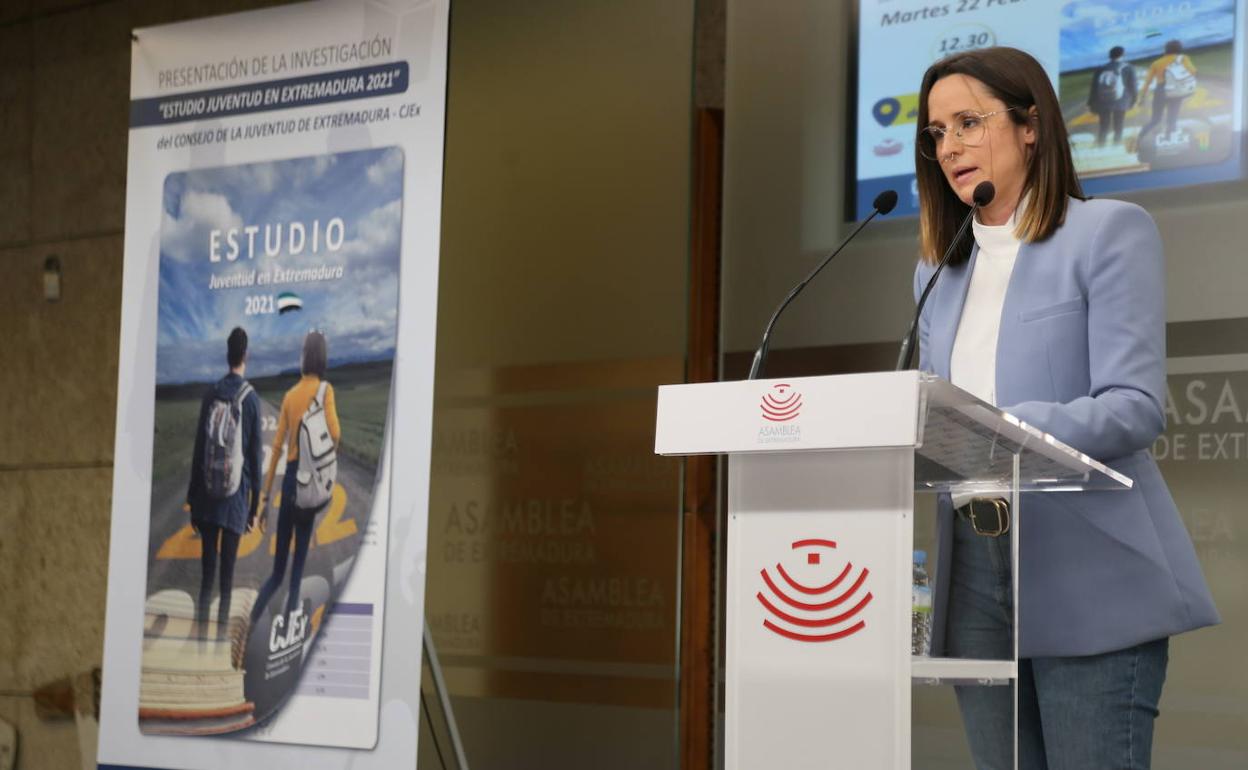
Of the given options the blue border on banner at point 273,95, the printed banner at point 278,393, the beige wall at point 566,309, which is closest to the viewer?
the printed banner at point 278,393

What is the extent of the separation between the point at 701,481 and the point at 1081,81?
1.51 metres

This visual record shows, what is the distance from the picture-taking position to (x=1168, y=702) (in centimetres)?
335

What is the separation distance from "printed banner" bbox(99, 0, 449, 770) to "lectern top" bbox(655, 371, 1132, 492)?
1.96m

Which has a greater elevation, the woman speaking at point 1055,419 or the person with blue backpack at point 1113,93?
the person with blue backpack at point 1113,93

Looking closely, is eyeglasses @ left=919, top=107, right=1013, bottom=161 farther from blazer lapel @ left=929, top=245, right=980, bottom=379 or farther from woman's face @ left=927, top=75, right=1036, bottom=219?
blazer lapel @ left=929, top=245, right=980, bottom=379

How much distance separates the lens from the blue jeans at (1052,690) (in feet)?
5.88

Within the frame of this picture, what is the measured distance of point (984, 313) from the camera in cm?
200

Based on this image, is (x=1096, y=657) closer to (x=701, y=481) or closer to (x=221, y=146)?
(x=701, y=481)

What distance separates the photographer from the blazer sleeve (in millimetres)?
1780

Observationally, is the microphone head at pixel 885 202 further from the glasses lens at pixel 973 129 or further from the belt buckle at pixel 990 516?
the belt buckle at pixel 990 516

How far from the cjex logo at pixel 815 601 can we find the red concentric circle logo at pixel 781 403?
143mm

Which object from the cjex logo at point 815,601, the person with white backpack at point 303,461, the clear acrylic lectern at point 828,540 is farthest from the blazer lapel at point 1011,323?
the person with white backpack at point 303,461

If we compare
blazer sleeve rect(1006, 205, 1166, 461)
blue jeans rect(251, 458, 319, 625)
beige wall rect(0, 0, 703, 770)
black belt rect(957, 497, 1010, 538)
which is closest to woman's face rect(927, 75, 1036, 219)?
blazer sleeve rect(1006, 205, 1166, 461)

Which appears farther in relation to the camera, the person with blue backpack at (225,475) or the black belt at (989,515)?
the person with blue backpack at (225,475)
